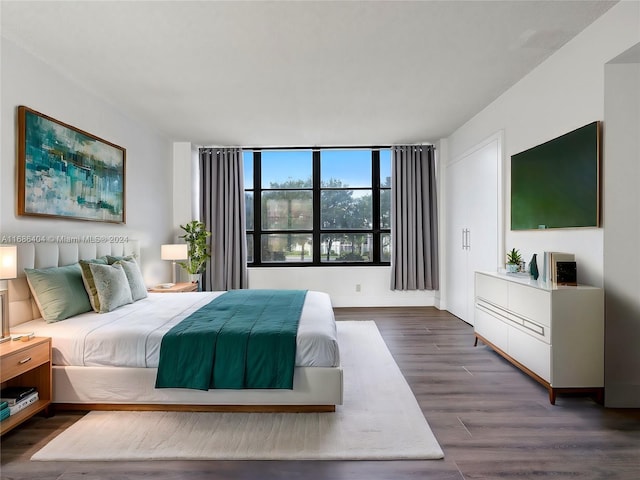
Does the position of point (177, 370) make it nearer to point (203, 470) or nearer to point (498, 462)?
point (203, 470)

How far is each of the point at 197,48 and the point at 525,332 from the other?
3.44 metres

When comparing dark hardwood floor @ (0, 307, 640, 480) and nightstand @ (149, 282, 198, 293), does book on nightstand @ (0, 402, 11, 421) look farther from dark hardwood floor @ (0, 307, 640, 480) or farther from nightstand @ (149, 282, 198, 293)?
nightstand @ (149, 282, 198, 293)

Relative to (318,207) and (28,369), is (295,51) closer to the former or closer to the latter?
(28,369)

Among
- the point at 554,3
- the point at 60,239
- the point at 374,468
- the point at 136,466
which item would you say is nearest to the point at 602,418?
the point at 374,468

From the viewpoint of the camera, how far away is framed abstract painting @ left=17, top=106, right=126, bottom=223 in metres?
2.74

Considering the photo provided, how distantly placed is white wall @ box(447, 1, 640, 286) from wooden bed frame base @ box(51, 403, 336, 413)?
2.25m

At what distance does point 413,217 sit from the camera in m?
5.68

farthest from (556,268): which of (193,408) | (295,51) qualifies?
(193,408)

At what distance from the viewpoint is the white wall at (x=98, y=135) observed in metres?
2.62

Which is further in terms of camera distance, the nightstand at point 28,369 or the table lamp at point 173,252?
the table lamp at point 173,252

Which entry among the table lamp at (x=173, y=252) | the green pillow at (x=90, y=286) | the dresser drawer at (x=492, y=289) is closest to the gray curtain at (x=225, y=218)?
the table lamp at (x=173, y=252)

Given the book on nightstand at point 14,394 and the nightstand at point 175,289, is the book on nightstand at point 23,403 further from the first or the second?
the nightstand at point 175,289

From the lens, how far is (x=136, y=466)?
1.88m

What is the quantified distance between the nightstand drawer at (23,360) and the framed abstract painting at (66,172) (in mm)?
1122
